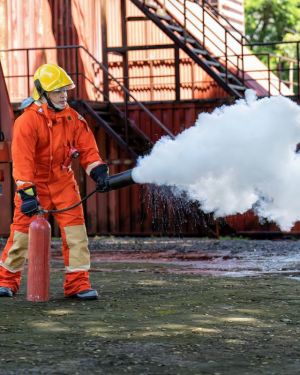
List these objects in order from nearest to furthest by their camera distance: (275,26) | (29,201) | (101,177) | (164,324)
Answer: (164,324), (29,201), (101,177), (275,26)

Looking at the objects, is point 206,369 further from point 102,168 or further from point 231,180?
point 102,168

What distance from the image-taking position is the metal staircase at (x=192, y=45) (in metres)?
19.0

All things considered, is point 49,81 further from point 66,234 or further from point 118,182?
point 66,234

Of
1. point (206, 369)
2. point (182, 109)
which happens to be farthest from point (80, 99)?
point (206, 369)

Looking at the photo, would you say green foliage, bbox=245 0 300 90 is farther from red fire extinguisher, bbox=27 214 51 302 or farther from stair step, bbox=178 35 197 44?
red fire extinguisher, bbox=27 214 51 302

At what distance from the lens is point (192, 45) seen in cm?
2034

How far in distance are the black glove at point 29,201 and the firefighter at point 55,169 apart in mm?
94

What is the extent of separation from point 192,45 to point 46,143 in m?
11.6

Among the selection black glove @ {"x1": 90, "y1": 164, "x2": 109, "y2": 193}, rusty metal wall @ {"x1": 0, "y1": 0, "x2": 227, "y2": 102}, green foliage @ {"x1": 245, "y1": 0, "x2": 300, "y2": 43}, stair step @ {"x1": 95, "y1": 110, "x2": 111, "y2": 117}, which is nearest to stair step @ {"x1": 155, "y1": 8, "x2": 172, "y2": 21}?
rusty metal wall @ {"x1": 0, "y1": 0, "x2": 227, "y2": 102}

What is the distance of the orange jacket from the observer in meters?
Answer: 8.96

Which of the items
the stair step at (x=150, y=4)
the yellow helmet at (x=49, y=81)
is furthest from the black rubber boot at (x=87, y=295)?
the stair step at (x=150, y=4)

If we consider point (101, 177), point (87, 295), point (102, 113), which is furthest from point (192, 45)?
point (87, 295)

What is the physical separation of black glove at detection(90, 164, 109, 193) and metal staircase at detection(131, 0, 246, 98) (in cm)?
956

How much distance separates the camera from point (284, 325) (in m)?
7.64
